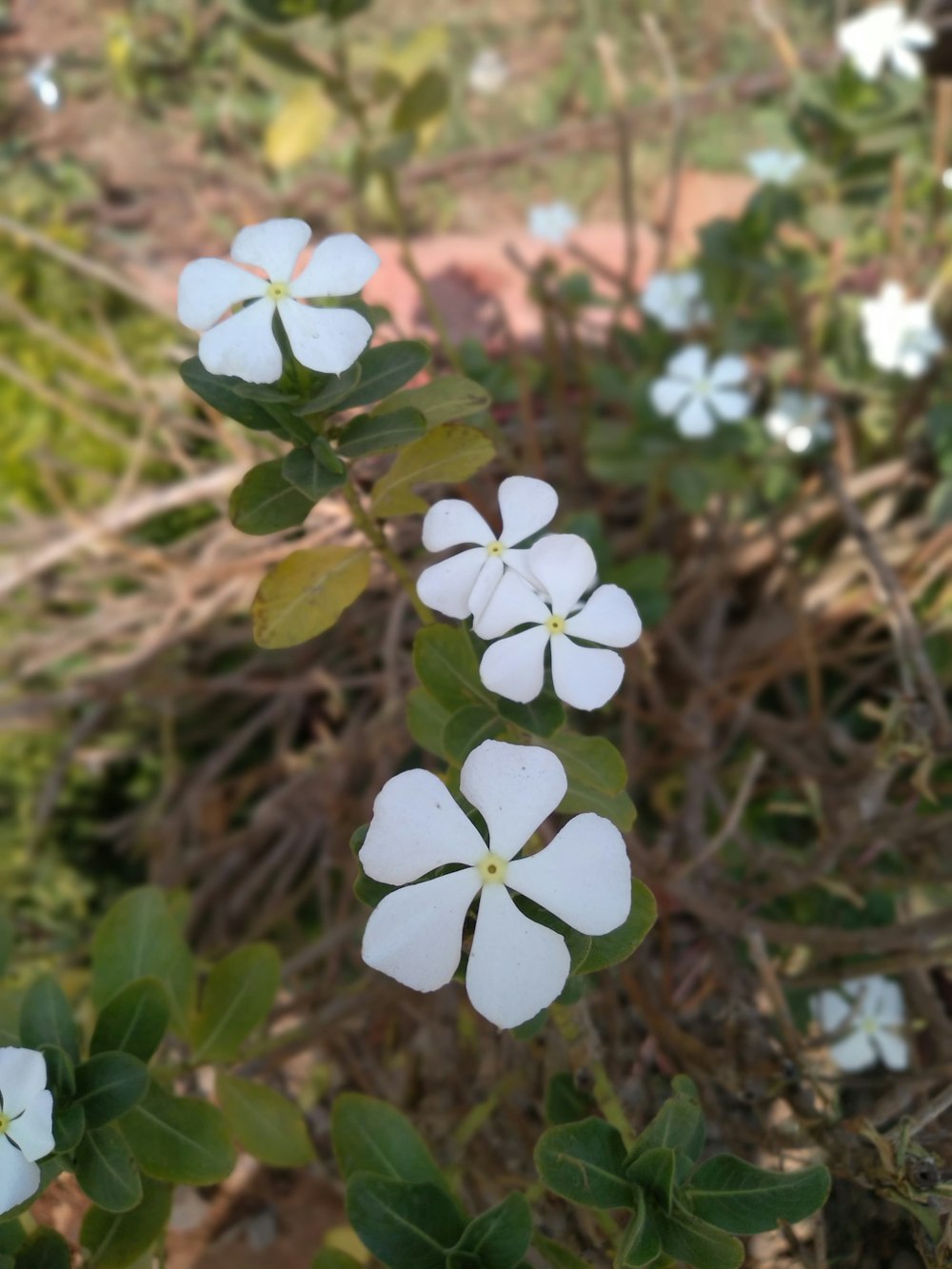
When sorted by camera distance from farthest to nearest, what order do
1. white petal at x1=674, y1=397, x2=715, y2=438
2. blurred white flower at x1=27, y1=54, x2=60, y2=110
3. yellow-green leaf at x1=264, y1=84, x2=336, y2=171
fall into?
yellow-green leaf at x1=264, y1=84, x2=336, y2=171, blurred white flower at x1=27, y1=54, x2=60, y2=110, white petal at x1=674, y1=397, x2=715, y2=438

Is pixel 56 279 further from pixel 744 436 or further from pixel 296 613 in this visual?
pixel 296 613

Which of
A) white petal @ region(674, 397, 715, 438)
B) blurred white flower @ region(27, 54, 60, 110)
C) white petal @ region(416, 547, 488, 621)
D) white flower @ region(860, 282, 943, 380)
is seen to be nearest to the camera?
white petal @ region(416, 547, 488, 621)

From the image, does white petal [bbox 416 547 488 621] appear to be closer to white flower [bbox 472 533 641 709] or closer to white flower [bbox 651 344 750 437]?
white flower [bbox 472 533 641 709]

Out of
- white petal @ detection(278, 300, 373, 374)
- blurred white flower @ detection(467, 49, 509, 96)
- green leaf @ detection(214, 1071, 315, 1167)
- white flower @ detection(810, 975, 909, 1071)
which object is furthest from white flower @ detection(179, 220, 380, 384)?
blurred white flower @ detection(467, 49, 509, 96)

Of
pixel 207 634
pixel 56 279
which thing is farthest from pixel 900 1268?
pixel 56 279

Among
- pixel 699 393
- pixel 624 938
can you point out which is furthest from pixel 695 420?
pixel 624 938

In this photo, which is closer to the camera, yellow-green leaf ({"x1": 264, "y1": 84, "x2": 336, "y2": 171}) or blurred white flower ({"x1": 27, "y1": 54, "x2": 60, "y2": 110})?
blurred white flower ({"x1": 27, "y1": 54, "x2": 60, "y2": 110})

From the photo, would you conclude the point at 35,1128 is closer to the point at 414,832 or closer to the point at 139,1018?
the point at 139,1018

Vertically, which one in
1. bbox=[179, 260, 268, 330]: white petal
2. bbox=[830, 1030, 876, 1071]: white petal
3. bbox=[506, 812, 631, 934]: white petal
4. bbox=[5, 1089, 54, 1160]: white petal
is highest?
bbox=[179, 260, 268, 330]: white petal
